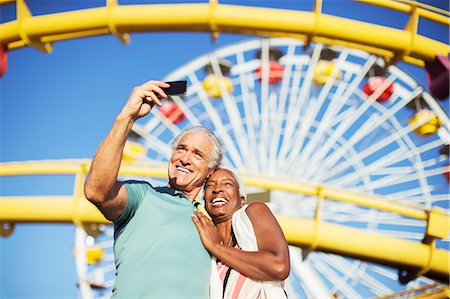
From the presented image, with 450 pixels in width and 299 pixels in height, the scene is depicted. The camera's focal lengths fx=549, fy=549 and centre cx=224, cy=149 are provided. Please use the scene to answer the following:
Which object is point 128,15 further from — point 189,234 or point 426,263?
point 426,263

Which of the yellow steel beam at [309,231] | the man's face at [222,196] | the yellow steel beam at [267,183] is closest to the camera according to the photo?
the man's face at [222,196]

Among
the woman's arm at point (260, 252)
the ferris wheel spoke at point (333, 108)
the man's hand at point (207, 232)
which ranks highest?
the ferris wheel spoke at point (333, 108)

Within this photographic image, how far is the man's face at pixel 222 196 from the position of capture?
6.17 ft

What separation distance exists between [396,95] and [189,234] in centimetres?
1264

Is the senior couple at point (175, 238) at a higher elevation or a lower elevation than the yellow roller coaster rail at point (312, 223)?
lower

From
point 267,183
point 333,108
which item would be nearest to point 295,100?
point 333,108

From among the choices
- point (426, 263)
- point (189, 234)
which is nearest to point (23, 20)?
point (189, 234)

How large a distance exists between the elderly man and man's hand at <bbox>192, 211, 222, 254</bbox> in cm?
2

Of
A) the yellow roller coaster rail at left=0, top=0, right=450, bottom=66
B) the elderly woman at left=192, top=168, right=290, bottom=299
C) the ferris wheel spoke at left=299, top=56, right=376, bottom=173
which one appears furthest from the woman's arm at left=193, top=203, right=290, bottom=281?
the ferris wheel spoke at left=299, top=56, right=376, bottom=173

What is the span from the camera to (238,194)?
1938 millimetres

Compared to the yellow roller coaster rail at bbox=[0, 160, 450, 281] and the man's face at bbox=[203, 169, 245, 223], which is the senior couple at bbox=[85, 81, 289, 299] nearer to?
the man's face at bbox=[203, 169, 245, 223]

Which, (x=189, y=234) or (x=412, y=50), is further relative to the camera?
(x=412, y=50)

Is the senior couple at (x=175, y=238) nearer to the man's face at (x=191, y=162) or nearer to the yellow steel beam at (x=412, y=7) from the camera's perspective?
the man's face at (x=191, y=162)

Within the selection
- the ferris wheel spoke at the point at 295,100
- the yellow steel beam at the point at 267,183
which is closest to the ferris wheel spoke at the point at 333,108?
the ferris wheel spoke at the point at 295,100
